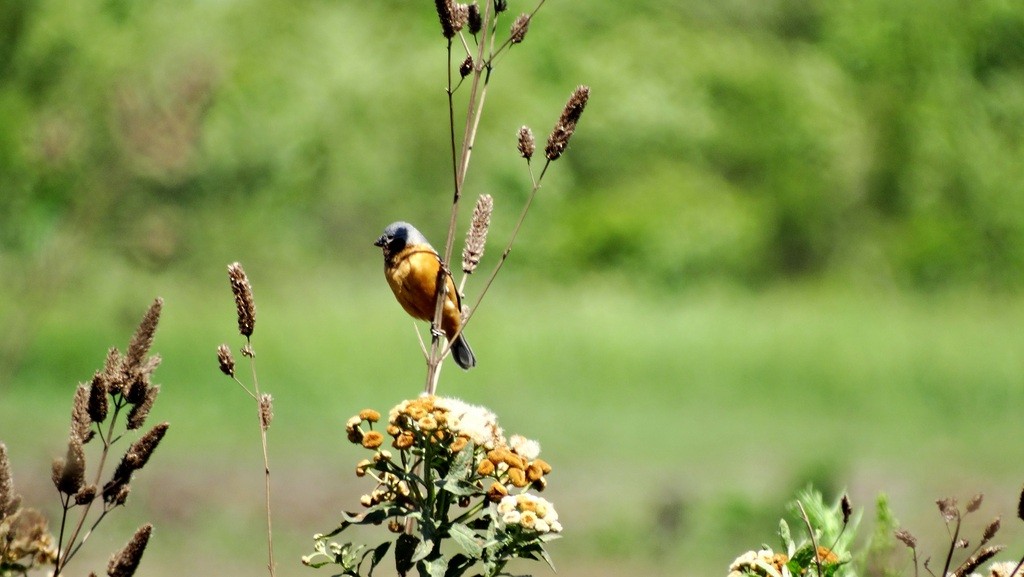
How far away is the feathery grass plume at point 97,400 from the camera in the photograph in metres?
1.16

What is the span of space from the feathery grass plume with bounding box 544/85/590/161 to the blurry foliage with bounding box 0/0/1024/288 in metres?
7.45

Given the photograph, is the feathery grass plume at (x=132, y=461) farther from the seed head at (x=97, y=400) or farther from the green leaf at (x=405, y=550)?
the green leaf at (x=405, y=550)

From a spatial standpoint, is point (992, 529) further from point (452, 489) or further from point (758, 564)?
point (452, 489)

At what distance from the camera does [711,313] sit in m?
10.2

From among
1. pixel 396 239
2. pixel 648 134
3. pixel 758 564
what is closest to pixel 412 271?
pixel 396 239

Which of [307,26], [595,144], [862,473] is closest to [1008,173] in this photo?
[595,144]

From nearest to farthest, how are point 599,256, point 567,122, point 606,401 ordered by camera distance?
point 567,122
point 606,401
point 599,256

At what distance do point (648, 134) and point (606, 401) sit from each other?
3013 mm

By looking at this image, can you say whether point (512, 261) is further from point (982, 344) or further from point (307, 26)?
point (982, 344)

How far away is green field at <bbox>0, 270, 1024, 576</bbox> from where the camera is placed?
6.24m

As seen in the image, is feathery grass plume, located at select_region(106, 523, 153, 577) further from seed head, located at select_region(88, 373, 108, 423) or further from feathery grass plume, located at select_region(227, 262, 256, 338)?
feathery grass plume, located at select_region(227, 262, 256, 338)

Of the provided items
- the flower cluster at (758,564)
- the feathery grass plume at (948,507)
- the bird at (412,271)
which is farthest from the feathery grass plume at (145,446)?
the bird at (412,271)

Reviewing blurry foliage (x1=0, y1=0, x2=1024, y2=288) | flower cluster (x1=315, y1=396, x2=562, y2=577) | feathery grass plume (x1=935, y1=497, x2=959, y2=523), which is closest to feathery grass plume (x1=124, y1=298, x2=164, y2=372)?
flower cluster (x1=315, y1=396, x2=562, y2=577)

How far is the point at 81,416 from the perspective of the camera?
1.17m
